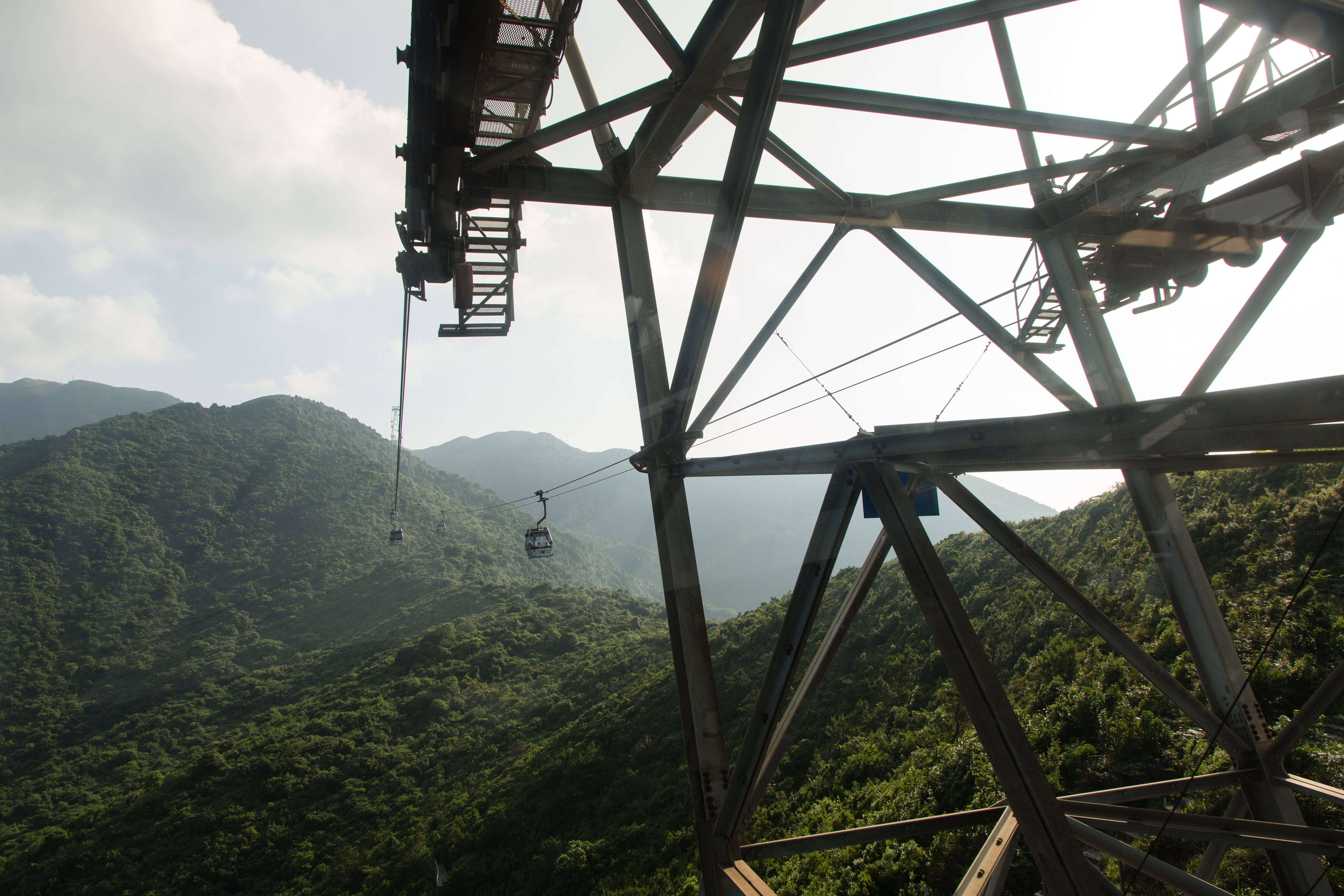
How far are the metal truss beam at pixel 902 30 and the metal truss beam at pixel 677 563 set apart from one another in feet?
4.36

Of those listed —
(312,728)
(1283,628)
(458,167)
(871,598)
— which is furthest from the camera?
(312,728)

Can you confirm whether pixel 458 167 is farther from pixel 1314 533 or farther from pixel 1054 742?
pixel 1314 533

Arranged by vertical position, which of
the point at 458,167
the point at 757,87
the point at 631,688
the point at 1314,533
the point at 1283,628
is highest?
the point at 458,167

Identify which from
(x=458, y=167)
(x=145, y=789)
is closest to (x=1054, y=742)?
(x=458, y=167)

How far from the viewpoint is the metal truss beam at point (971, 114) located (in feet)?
11.7

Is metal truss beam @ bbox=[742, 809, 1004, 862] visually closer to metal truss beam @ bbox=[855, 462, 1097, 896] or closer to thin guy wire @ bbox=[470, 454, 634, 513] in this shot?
metal truss beam @ bbox=[855, 462, 1097, 896]

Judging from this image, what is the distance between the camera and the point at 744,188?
9.35 feet

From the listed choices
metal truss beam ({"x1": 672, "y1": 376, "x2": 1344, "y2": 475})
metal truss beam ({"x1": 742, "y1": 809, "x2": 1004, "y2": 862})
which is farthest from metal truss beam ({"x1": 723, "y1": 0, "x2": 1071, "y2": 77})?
metal truss beam ({"x1": 742, "y1": 809, "x2": 1004, "y2": 862})

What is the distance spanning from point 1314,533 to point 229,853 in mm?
46371

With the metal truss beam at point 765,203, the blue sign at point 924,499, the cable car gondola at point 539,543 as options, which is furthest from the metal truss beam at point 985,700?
the cable car gondola at point 539,543

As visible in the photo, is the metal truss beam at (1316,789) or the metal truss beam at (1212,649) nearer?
the metal truss beam at (1316,789)

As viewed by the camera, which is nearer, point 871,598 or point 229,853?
point 871,598

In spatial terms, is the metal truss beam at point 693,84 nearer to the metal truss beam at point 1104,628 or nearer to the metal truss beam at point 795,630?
the metal truss beam at point 795,630

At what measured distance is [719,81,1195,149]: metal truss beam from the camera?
3.56 metres
